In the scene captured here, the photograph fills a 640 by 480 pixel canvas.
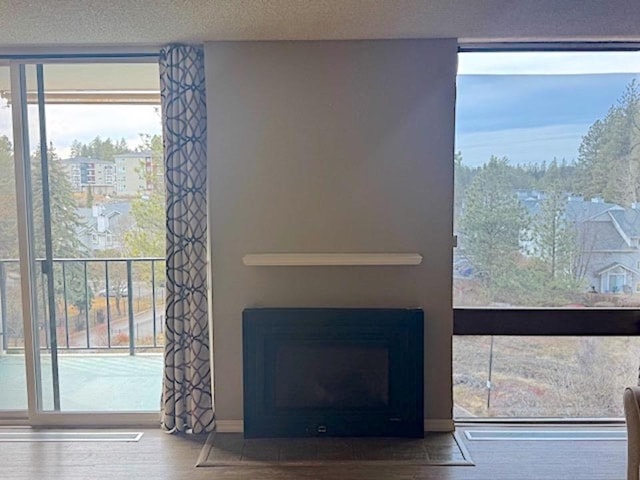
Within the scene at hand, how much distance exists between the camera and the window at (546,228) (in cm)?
321

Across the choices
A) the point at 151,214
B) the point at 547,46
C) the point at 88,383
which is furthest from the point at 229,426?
the point at 547,46

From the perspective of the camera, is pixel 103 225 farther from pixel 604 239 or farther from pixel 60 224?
pixel 604 239

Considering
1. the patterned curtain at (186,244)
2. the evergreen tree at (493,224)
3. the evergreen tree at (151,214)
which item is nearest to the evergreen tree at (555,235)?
the evergreen tree at (493,224)

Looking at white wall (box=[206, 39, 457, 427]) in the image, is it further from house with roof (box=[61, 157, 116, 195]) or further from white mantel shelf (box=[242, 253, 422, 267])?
house with roof (box=[61, 157, 116, 195])

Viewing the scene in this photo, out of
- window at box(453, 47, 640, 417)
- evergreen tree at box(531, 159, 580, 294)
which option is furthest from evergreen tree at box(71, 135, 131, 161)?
evergreen tree at box(531, 159, 580, 294)

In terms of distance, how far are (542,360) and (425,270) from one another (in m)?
0.97

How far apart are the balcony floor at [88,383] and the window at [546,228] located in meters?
2.05

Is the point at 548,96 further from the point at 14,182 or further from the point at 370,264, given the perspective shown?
the point at 14,182

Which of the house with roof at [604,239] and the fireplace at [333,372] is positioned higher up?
the house with roof at [604,239]

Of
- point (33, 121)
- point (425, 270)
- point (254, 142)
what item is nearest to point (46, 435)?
point (33, 121)

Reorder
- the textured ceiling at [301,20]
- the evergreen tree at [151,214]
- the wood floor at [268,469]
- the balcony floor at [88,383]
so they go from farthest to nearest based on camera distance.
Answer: the balcony floor at [88,383] → the evergreen tree at [151,214] → the wood floor at [268,469] → the textured ceiling at [301,20]

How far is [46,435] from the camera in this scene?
3.22 m

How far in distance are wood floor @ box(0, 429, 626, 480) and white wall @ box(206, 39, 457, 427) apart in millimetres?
595

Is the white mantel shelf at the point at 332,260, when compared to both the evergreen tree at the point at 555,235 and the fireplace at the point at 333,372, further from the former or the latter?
the evergreen tree at the point at 555,235
